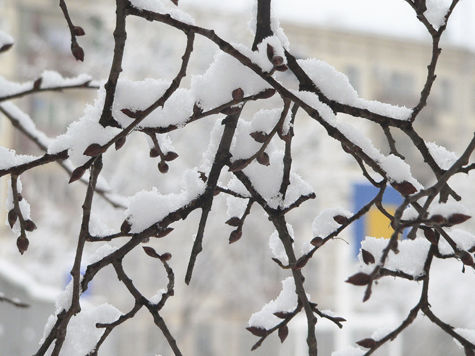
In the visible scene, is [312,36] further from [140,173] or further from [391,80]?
[140,173]

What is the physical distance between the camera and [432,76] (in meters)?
0.72

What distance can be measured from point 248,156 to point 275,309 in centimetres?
17

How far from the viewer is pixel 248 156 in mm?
789

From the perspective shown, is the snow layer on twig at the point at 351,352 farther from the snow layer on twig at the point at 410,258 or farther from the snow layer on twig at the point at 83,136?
the snow layer on twig at the point at 83,136

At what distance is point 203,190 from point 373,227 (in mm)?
4561

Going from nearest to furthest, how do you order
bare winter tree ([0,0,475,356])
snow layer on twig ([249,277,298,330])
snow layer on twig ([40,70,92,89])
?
bare winter tree ([0,0,475,356]) < snow layer on twig ([249,277,298,330]) < snow layer on twig ([40,70,92,89])

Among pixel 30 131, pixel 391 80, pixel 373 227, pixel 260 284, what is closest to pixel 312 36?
pixel 391 80

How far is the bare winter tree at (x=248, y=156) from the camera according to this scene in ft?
2.27

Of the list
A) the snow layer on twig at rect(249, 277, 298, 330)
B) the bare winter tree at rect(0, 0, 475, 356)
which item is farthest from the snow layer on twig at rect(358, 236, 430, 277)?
the snow layer on twig at rect(249, 277, 298, 330)

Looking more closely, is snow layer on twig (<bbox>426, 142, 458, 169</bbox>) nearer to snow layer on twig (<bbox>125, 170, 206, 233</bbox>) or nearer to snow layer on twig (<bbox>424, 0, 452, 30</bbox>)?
snow layer on twig (<bbox>424, 0, 452, 30</bbox>)

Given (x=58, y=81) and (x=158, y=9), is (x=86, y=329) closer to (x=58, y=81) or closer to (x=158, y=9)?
(x=158, y=9)

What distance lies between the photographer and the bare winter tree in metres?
0.69

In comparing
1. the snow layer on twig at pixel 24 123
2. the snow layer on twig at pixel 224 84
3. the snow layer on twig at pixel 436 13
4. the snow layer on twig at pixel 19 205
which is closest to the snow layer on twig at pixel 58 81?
the snow layer on twig at pixel 24 123

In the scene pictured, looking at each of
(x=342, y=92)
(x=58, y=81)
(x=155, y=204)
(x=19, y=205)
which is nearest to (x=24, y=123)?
(x=58, y=81)
